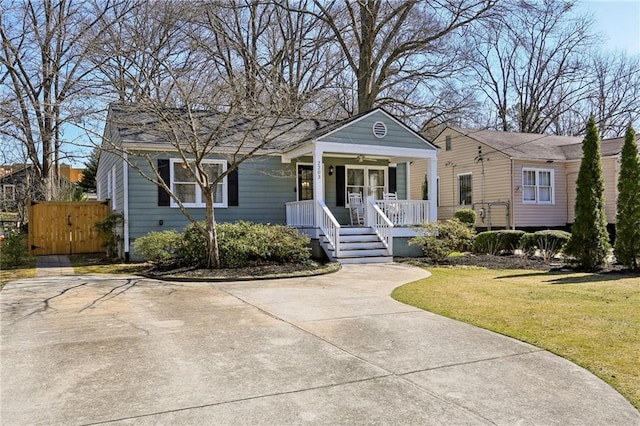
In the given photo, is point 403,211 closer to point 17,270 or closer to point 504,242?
point 504,242

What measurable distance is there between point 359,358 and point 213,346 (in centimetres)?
146

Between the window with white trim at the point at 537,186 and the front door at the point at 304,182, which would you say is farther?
the window with white trim at the point at 537,186

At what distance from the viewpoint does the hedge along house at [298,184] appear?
42.2 feet

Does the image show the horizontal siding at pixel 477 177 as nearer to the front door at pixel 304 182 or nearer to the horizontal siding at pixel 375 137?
the horizontal siding at pixel 375 137

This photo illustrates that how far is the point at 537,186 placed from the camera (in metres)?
20.9

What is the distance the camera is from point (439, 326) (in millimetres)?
5441

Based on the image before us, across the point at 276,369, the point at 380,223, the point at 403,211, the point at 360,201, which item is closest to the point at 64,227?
the point at 360,201

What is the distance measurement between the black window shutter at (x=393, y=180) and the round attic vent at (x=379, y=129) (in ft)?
8.37

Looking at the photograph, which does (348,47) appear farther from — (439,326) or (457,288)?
(439,326)

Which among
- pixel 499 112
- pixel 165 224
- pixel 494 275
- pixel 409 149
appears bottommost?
pixel 494 275

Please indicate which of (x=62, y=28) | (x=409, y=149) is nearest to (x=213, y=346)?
(x=409, y=149)

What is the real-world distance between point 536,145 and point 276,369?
71.1ft

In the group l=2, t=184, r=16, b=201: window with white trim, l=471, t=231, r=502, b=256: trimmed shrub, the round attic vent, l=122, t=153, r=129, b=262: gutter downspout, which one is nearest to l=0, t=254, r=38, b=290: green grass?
l=122, t=153, r=129, b=262: gutter downspout

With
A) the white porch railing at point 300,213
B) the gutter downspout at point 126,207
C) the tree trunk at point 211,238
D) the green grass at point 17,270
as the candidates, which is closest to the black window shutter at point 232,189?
the white porch railing at point 300,213
